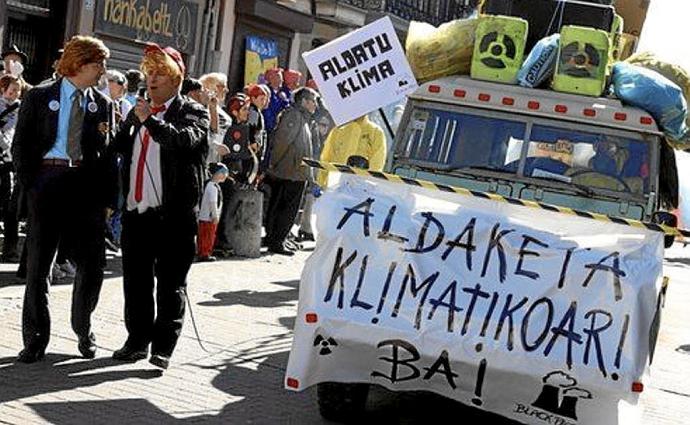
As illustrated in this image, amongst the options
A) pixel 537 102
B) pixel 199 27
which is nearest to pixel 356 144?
pixel 537 102

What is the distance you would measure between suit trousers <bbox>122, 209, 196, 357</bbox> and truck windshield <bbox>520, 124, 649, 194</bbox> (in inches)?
86.8

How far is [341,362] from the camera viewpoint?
667cm

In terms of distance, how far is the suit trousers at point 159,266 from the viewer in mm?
7852

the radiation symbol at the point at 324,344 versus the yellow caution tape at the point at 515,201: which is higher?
the yellow caution tape at the point at 515,201

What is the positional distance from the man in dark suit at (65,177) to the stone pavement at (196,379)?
39cm

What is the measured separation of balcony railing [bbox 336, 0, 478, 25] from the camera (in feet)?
101

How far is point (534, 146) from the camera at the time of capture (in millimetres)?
8336

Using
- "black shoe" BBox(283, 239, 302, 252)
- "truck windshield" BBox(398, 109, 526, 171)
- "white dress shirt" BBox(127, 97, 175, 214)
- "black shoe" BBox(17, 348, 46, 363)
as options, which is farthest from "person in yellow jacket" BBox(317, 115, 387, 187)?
"black shoe" BBox(17, 348, 46, 363)

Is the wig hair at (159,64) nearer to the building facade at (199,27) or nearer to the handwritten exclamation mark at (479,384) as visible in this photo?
the handwritten exclamation mark at (479,384)

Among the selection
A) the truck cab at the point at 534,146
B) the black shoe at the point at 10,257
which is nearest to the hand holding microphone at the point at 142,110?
the truck cab at the point at 534,146

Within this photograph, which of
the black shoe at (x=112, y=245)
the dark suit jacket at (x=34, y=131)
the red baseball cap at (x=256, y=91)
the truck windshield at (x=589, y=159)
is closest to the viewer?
the dark suit jacket at (x=34, y=131)

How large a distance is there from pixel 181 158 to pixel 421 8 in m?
27.4

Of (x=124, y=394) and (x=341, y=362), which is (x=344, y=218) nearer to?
(x=341, y=362)

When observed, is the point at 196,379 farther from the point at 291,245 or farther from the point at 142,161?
the point at 291,245
